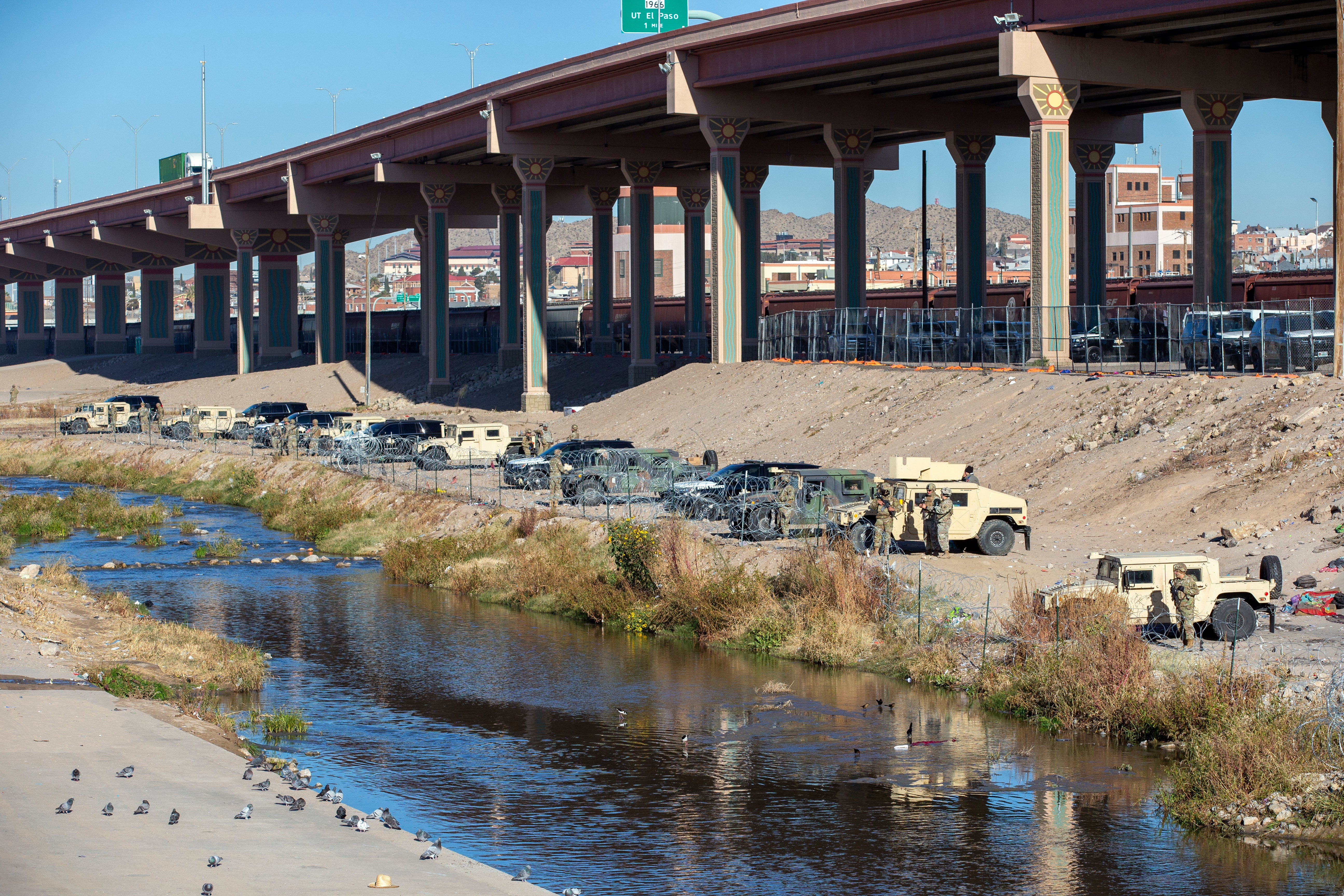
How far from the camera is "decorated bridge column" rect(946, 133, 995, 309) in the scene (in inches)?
2719

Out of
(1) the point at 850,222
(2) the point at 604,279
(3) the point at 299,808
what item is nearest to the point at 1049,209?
(1) the point at 850,222

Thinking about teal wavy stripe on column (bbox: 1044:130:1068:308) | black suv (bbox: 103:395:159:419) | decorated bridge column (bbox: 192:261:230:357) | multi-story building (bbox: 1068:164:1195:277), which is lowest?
black suv (bbox: 103:395:159:419)

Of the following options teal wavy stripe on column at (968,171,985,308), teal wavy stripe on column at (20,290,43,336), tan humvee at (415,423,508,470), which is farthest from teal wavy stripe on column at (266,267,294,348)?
teal wavy stripe on column at (20,290,43,336)

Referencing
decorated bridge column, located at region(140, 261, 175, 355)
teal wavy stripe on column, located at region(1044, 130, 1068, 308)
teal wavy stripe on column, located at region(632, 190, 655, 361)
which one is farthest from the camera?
decorated bridge column, located at region(140, 261, 175, 355)

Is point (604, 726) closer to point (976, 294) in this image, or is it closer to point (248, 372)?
point (976, 294)

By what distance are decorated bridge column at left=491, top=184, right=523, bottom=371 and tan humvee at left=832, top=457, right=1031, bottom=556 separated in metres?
51.5

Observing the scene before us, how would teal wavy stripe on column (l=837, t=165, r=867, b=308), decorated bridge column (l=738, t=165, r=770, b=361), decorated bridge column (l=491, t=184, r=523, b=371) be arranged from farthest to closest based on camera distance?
decorated bridge column (l=491, t=184, r=523, b=371) → decorated bridge column (l=738, t=165, r=770, b=361) → teal wavy stripe on column (l=837, t=165, r=867, b=308)

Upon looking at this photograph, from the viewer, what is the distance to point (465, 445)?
173 feet

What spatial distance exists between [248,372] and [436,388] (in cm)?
2986

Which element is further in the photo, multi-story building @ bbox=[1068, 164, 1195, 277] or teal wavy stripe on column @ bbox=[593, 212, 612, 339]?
multi-story building @ bbox=[1068, 164, 1195, 277]

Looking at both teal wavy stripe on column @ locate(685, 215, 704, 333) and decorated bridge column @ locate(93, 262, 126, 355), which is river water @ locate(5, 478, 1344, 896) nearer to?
teal wavy stripe on column @ locate(685, 215, 704, 333)

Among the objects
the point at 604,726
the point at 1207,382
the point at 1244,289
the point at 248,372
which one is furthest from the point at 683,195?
the point at 604,726

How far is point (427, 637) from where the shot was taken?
3109cm

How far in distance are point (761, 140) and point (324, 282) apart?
3703cm
